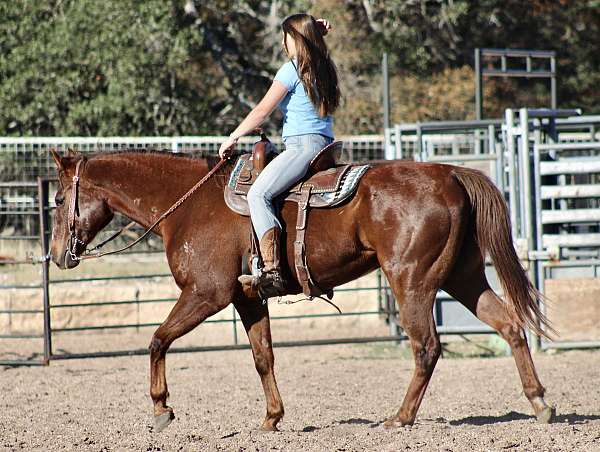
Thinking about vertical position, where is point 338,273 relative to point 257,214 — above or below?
below

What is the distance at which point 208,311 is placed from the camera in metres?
6.29

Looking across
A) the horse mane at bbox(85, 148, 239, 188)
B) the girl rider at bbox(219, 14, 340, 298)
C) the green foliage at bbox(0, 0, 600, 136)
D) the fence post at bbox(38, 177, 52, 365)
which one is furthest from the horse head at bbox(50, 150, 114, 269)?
the green foliage at bbox(0, 0, 600, 136)

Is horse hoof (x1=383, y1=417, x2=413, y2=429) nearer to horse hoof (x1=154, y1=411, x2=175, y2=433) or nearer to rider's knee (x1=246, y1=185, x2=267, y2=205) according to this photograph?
horse hoof (x1=154, y1=411, x2=175, y2=433)

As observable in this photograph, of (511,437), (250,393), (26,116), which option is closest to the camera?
(511,437)

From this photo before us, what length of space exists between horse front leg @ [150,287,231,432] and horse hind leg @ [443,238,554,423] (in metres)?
1.54

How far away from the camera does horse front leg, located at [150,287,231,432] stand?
6277mm

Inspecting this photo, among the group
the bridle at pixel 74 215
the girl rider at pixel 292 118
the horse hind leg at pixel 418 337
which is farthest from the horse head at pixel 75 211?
the horse hind leg at pixel 418 337

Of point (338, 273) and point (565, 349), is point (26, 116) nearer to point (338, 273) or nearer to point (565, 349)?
point (565, 349)

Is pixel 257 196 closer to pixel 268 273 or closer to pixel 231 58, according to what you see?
pixel 268 273

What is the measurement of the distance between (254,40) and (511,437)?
17.9 meters

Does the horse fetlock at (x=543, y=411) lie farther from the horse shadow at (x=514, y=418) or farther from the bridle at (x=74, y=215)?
the bridle at (x=74, y=215)

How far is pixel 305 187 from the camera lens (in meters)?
6.32

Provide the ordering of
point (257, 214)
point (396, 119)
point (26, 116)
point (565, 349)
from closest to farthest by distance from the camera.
A: point (257, 214)
point (565, 349)
point (26, 116)
point (396, 119)

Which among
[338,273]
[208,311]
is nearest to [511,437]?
[338,273]
